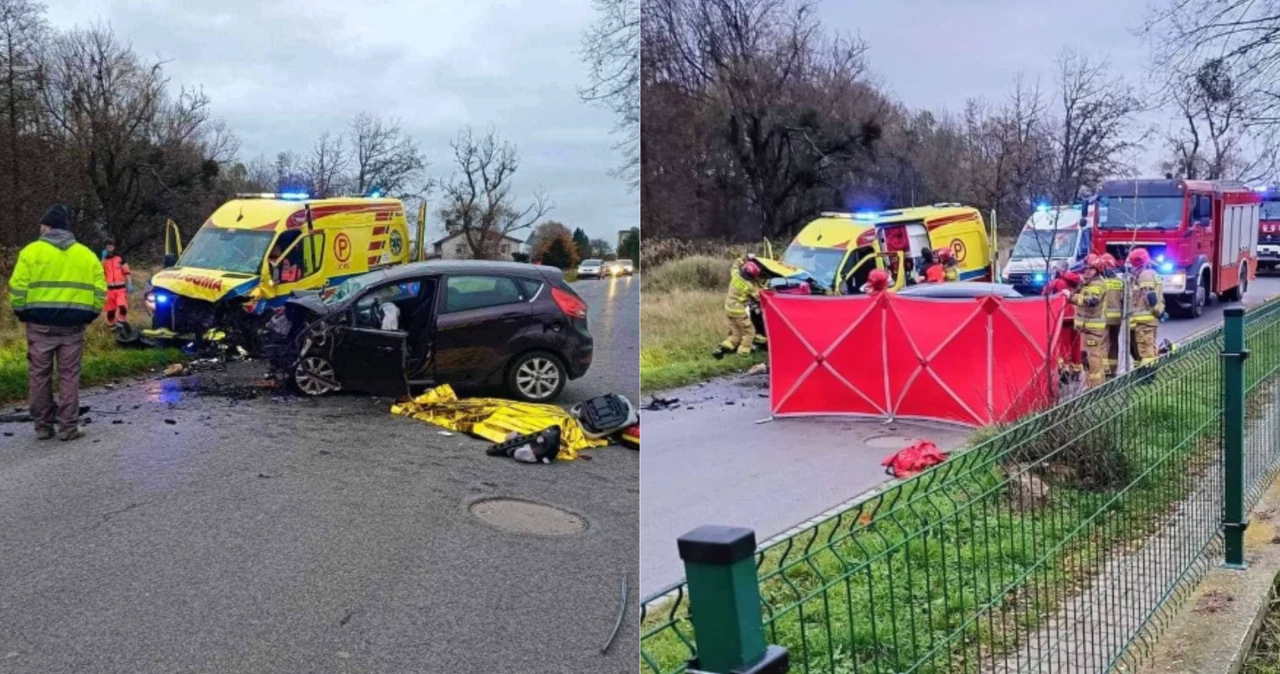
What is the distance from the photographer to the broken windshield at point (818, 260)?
5580 mm

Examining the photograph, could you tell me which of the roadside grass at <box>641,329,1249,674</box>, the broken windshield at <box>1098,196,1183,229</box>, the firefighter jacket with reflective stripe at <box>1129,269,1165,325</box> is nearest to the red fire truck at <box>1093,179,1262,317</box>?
the broken windshield at <box>1098,196,1183,229</box>

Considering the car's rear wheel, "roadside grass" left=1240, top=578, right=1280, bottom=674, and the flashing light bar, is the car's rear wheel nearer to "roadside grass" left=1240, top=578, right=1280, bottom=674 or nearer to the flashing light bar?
the flashing light bar

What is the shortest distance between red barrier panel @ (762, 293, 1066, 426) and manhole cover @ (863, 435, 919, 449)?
379 mm

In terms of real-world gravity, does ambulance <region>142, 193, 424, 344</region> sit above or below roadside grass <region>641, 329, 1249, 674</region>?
above

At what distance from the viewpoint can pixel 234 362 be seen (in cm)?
717

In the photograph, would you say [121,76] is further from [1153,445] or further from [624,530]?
[1153,445]

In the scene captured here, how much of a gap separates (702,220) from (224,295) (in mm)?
5469

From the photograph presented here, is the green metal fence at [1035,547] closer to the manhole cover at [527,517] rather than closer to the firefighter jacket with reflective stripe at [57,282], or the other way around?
the manhole cover at [527,517]

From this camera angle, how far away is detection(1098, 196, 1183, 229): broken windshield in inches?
404

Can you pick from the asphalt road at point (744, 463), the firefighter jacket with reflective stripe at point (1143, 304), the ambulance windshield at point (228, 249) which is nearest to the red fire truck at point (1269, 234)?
the firefighter jacket with reflective stripe at point (1143, 304)

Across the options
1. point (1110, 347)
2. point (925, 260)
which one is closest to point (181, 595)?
point (925, 260)

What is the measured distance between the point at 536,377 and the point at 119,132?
2.88 meters

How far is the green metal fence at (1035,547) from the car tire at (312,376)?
172 inches

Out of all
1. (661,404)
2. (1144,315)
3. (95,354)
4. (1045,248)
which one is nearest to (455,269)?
(95,354)
